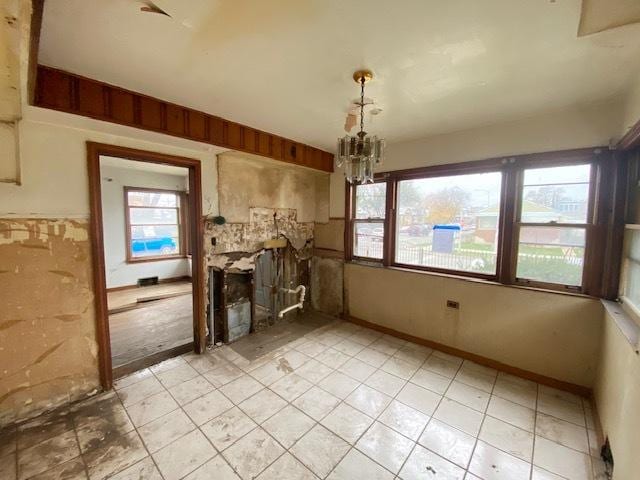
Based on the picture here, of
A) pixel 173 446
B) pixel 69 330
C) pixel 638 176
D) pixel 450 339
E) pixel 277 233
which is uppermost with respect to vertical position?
pixel 638 176

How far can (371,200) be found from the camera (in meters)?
3.65

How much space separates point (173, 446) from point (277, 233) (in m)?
2.47

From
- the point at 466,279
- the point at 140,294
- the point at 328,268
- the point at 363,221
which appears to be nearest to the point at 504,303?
the point at 466,279

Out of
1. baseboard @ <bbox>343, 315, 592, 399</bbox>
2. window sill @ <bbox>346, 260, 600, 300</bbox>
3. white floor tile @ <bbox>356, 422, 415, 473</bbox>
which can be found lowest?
white floor tile @ <bbox>356, 422, 415, 473</bbox>

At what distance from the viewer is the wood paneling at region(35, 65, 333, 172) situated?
1.74 meters

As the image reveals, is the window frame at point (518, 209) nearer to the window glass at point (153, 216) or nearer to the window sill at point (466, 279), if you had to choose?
the window sill at point (466, 279)

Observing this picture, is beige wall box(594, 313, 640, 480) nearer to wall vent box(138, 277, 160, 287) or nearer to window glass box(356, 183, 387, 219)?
window glass box(356, 183, 387, 219)

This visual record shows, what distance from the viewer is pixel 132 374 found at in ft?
8.25

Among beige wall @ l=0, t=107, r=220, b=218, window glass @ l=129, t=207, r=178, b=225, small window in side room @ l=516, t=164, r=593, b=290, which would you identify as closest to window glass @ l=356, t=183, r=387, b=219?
small window in side room @ l=516, t=164, r=593, b=290

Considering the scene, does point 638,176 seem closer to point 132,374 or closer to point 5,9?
point 5,9

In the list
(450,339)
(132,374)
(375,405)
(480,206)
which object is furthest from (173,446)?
(480,206)

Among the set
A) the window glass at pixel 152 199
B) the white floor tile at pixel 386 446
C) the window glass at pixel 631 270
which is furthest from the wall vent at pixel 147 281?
the window glass at pixel 631 270

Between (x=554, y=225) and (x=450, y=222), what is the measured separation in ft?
2.93

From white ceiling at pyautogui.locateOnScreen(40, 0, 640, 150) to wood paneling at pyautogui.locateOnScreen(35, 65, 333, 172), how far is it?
10 centimetres
